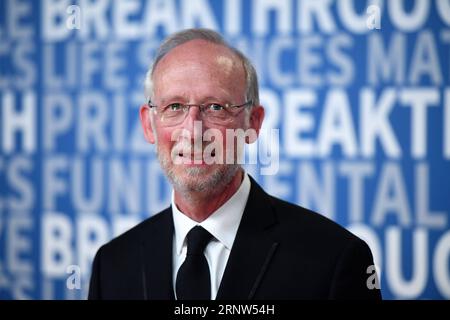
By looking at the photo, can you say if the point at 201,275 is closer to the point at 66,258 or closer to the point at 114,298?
the point at 114,298

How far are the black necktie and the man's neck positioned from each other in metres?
0.04

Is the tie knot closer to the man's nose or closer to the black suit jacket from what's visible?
the black suit jacket

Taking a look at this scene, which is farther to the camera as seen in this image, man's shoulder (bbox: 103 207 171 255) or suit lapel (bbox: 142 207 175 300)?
man's shoulder (bbox: 103 207 171 255)

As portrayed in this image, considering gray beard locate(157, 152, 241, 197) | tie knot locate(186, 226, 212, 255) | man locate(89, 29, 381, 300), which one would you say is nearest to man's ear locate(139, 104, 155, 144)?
man locate(89, 29, 381, 300)

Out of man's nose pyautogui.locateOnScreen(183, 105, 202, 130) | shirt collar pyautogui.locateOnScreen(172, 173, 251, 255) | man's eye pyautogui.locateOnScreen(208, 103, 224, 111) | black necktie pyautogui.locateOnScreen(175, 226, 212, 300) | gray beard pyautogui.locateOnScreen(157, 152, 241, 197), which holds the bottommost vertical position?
black necktie pyautogui.locateOnScreen(175, 226, 212, 300)

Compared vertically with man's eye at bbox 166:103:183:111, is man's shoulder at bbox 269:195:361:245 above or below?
below

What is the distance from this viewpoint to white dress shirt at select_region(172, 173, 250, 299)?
4.52ft

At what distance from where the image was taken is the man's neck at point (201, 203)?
1414 mm

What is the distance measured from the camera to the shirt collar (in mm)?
1395

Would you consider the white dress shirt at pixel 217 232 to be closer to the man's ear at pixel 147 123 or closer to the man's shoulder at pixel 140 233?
the man's shoulder at pixel 140 233

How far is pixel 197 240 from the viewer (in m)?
1.38

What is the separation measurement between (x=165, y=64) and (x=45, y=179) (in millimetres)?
1367
